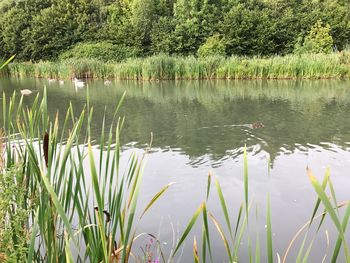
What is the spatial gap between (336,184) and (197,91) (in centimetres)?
868

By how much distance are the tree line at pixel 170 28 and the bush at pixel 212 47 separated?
0.05m

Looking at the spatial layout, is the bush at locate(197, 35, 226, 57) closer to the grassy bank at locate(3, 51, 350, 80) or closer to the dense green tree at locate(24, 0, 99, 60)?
the grassy bank at locate(3, 51, 350, 80)

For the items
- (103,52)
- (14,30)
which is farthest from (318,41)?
(14,30)

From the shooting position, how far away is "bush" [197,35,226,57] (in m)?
20.8

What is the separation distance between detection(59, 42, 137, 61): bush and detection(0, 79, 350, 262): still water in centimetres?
1074

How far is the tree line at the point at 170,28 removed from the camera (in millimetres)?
21938

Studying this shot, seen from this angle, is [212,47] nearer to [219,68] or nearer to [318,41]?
[219,68]

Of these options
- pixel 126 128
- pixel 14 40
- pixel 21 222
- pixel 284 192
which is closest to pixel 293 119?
pixel 126 128

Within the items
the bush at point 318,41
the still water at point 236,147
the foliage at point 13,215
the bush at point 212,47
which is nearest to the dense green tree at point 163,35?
the bush at point 212,47

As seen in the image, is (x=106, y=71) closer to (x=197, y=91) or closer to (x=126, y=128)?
(x=197, y=91)

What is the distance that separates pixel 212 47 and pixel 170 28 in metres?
3.59

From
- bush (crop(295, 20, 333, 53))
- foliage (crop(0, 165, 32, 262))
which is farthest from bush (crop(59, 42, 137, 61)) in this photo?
foliage (crop(0, 165, 32, 262))

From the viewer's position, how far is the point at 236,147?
582 cm

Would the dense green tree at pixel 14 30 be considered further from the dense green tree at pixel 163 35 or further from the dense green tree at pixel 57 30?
the dense green tree at pixel 163 35
